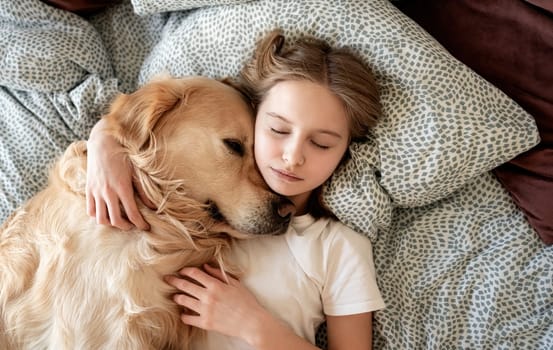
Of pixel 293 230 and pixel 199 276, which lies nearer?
pixel 199 276

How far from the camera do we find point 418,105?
5.02ft

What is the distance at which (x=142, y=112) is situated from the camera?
4.88 ft

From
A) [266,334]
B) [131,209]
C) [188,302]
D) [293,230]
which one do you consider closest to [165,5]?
[131,209]

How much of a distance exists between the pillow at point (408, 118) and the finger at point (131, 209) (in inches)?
22.8

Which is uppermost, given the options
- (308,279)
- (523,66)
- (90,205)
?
(523,66)

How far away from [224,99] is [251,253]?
483 mm

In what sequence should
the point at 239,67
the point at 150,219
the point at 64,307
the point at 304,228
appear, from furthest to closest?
the point at 239,67 < the point at 304,228 < the point at 150,219 < the point at 64,307

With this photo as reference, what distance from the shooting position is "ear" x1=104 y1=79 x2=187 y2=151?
1.48m

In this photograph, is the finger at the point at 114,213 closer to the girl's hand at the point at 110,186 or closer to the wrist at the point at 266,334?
the girl's hand at the point at 110,186

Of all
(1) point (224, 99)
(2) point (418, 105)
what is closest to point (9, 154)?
(1) point (224, 99)

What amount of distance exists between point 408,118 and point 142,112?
0.79m

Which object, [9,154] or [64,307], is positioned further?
[9,154]

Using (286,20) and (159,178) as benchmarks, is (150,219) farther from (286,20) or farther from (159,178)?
(286,20)

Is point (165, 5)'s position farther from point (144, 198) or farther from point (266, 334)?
point (266, 334)
